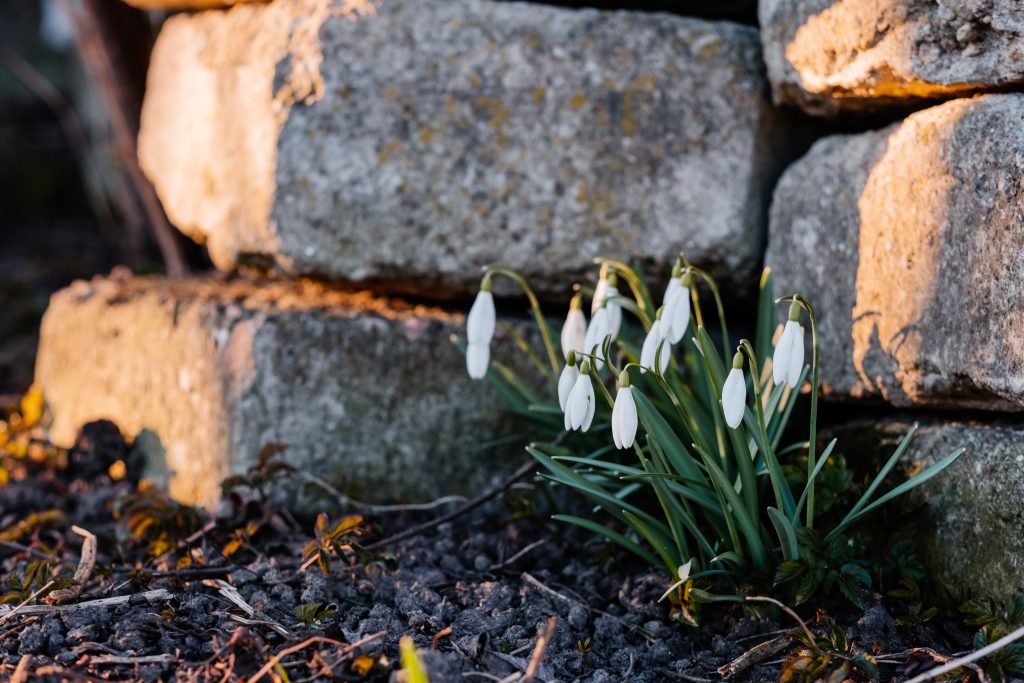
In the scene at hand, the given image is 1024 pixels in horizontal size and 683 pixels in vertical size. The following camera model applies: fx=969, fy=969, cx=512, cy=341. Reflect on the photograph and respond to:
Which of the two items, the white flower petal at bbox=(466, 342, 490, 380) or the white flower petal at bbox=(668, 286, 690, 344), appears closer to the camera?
the white flower petal at bbox=(668, 286, 690, 344)

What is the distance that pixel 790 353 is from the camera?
5.84ft

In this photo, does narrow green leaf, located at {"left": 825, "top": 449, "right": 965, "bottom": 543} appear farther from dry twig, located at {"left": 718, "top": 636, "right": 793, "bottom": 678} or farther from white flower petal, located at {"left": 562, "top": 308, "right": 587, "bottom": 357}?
white flower petal, located at {"left": 562, "top": 308, "right": 587, "bottom": 357}

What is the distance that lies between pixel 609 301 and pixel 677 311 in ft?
0.73

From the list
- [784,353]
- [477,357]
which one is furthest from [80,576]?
[784,353]

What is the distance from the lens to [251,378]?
250cm

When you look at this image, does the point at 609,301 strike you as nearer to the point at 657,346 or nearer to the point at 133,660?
the point at 657,346

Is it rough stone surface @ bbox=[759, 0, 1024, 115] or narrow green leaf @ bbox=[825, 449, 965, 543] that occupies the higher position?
rough stone surface @ bbox=[759, 0, 1024, 115]

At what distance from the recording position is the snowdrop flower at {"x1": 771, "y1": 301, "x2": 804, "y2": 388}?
69.4 inches

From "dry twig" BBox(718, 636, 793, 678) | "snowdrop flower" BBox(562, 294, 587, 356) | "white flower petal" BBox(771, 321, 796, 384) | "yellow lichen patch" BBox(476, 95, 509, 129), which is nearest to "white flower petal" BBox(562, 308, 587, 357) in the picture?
"snowdrop flower" BBox(562, 294, 587, 356)

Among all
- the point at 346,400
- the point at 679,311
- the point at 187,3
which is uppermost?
the point at 187,3

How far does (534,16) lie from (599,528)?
131cm

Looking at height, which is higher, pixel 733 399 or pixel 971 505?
pixel 733 399

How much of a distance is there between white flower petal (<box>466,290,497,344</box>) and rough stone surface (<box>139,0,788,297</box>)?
393 mm

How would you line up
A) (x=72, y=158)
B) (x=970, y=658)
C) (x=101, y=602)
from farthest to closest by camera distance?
(x=72, y=158)
(x=101, y=602)
(x=970, y=658)
